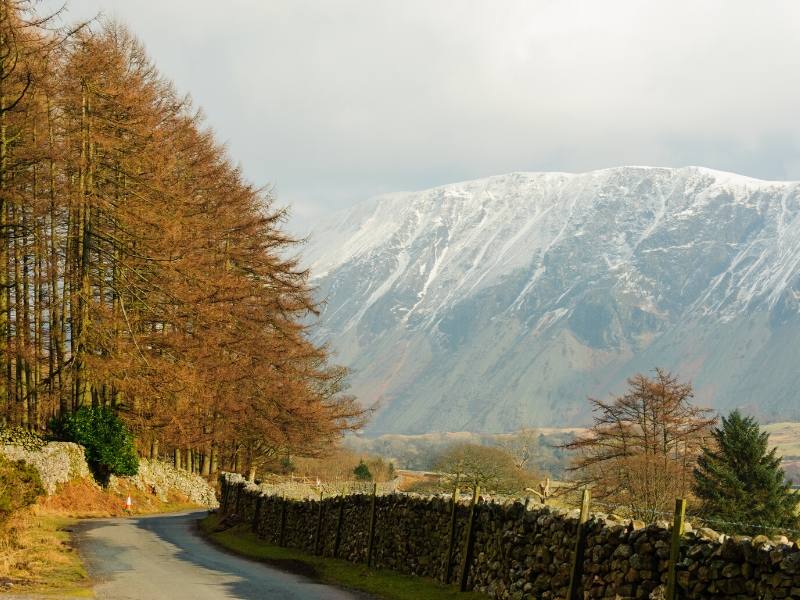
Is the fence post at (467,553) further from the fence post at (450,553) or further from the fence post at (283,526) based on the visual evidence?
the fence post at (283,526)

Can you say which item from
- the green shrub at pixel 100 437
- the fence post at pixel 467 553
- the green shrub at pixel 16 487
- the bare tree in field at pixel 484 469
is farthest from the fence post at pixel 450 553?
the bare tree in field at pixel 484 469

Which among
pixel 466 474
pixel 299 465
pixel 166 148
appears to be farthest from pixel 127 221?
pixel 299 465

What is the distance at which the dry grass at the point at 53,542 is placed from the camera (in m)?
18.4

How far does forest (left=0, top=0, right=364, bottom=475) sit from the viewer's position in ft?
114

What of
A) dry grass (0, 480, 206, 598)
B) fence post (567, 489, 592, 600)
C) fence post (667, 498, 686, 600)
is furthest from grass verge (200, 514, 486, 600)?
fence post (667, 498, 686, 600)

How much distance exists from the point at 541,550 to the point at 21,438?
25267mm

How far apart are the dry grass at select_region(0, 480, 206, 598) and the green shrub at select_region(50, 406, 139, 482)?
103 cm

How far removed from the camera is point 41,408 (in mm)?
36688

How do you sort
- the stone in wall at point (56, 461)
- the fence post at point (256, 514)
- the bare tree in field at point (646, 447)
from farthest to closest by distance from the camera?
the bare tree in field at point (646, 447) → the stone in wall at point (56, 461) → the fence post at point (256, 514)

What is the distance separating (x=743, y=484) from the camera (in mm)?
43594

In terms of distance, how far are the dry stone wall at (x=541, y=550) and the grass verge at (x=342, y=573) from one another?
A: 409 mm

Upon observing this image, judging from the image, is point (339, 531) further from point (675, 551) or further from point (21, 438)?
point (21, 438)

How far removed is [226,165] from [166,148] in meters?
9.67

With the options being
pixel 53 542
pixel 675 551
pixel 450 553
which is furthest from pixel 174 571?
pixel 675 551
